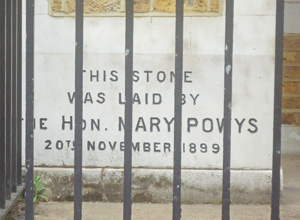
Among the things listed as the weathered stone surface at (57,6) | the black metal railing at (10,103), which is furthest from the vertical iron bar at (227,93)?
the weathered stone surface at (57,6)

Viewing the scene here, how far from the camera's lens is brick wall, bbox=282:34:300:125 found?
9.06 m

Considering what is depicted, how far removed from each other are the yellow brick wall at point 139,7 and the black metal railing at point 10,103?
976mm

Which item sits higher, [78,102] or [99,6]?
[99,6]

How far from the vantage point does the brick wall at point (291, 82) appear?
29.7 ft

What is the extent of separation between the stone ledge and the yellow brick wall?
1.40m

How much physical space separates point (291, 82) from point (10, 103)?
604 cm

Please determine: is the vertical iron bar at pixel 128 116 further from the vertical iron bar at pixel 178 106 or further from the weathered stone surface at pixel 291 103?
the weathered stone surface at pixel 291 103

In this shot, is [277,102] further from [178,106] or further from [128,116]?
[128,116]

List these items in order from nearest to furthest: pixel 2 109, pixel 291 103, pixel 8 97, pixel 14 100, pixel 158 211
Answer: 1. pixel 2 109
2. pixel 8 97
3. pixel 14 100
4. pixel 158 211
5. pixel 291 103

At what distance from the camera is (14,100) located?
4.16 m

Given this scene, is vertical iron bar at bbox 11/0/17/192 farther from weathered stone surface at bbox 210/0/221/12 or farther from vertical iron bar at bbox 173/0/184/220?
vertical iron bar at bbox 173/0/184/220

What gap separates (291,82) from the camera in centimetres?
908

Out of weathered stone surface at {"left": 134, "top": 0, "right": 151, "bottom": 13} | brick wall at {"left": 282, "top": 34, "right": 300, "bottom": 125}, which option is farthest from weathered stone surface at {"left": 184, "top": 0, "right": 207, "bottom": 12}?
brick wall at {"left": 282, "top": 34, "right": 300, "bottom": 125}

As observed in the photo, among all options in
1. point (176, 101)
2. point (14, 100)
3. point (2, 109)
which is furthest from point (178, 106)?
point (14, 100)
